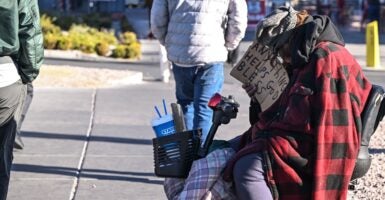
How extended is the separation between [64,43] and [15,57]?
14519mm

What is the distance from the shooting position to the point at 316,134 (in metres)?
4.14

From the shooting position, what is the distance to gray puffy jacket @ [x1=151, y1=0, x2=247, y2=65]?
21.2 ft

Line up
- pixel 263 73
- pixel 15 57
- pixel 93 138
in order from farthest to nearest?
pixel 93 138 < pixel 15 57 < pixel 263 73

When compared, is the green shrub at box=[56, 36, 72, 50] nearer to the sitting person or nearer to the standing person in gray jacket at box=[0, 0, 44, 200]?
the standing person in gray jacket at box=[0, 0, 44, 200]

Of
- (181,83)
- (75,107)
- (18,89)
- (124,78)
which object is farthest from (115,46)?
(18,89)

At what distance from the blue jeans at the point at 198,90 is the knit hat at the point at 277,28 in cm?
205

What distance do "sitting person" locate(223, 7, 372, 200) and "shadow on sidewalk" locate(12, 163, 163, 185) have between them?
9.38 ft

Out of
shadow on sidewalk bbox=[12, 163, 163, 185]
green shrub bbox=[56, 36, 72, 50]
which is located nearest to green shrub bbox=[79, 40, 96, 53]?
green shrub bbox=[56, 36, 72, 50]

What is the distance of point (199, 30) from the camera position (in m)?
6.45

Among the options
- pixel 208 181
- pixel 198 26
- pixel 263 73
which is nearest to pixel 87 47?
pixel 198 26

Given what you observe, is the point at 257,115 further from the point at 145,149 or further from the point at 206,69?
the point at 145,149

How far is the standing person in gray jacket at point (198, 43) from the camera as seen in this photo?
6445 millimetres

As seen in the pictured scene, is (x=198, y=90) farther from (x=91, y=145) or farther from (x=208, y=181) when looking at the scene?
(x=91, y=145)

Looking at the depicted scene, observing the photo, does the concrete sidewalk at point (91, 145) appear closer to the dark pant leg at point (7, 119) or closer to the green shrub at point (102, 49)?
the dark pant leg at point (7, 119)
